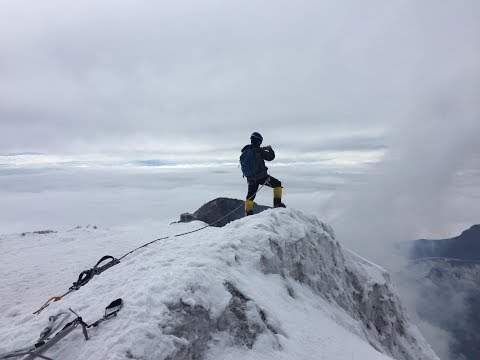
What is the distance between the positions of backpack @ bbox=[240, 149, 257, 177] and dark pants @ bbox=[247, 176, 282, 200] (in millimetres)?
559

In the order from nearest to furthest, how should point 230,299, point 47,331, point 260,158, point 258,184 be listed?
point 47,331, point 230,299, point 260,158, point 258,184

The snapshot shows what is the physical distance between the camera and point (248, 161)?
1499 centimetres

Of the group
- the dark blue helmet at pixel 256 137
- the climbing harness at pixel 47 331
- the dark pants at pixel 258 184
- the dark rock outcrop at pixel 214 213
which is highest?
the dark blue helmet at pixel 256 137

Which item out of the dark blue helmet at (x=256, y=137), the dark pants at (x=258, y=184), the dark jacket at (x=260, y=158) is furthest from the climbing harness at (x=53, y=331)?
the dark blue helmet at (x=256, y=137)

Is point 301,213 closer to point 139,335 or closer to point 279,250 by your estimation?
point 279,250

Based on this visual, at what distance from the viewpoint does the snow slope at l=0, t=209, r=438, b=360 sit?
6359mm

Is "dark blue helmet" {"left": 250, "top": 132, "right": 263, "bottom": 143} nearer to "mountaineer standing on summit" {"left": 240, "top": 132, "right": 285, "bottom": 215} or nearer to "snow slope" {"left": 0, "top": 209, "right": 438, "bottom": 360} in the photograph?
"mountaineer standing on summit" {"left": 240, "top": 132, "right": 285, "bottom": 215}

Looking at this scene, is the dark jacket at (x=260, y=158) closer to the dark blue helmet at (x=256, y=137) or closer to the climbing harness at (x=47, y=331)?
the dark blue helmet at (x=256, y=137)

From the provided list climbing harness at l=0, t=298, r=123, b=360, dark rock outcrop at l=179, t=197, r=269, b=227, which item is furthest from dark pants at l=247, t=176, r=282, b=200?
dark rock outcrop at l=179, t=197, r=269, b=227

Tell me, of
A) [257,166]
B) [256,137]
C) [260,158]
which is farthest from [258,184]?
[256,137]

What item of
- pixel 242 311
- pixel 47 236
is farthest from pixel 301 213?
pixel 47 236

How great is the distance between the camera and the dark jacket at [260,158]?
14.9 metres

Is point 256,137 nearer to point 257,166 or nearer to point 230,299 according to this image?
point 257,166

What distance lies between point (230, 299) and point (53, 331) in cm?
368
